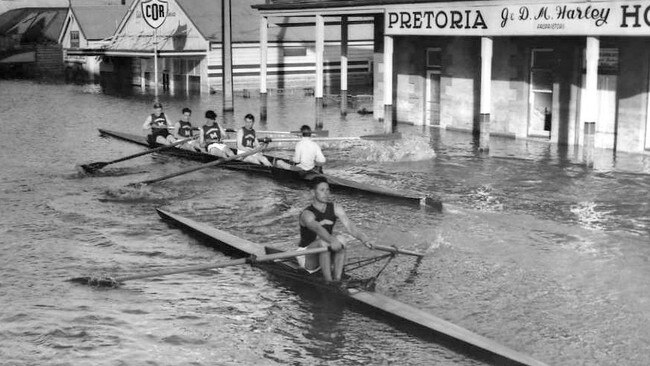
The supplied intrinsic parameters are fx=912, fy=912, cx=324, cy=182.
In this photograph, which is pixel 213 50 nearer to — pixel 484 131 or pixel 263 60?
pixel 263 60

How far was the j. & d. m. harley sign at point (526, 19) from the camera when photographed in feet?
67.3

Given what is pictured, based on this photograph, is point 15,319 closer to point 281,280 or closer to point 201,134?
point 281,280

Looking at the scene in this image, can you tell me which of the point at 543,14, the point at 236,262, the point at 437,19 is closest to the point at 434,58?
the point at 437,19

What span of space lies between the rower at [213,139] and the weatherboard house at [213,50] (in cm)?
2301

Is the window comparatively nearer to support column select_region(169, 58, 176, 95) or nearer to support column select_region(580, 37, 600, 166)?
support column select_region(169, 58, 176, 95)

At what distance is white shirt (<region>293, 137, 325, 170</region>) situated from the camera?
20078 millimetres

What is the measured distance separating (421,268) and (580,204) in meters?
5.40

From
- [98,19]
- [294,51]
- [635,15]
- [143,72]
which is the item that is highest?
[98,19]

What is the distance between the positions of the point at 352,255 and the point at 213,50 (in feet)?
113

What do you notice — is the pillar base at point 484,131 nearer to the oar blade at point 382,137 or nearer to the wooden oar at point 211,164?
the oar blade at point 382,137

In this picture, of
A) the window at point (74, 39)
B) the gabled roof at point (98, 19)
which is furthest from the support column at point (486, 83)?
the window at point (74, 39)

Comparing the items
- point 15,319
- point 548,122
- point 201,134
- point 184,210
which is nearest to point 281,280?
point 15,319

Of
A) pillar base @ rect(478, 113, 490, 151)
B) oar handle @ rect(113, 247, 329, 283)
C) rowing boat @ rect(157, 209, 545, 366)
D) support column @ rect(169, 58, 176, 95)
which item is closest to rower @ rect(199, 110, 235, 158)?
pillar base @ rect(478, 113, 490, 151)

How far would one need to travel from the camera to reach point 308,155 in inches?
796
